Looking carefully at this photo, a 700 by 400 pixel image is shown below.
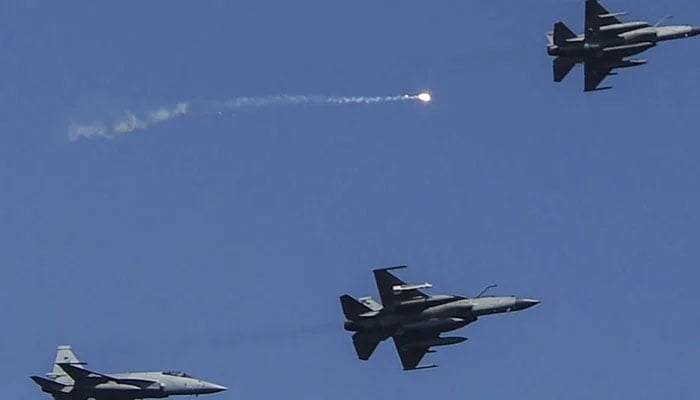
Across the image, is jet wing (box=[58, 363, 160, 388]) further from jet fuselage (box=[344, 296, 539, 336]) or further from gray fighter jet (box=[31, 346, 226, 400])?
jet fuselage (box=[344, 296, 539, 336])

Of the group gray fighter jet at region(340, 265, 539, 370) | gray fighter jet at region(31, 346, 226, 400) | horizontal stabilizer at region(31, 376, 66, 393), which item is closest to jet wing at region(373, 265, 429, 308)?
gray fighter jet at region(340, 265, 539, 370)

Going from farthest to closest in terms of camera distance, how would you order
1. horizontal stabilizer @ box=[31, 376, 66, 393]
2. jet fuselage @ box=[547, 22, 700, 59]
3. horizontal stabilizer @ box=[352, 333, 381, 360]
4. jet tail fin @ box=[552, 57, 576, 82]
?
horizontal stabilizer @ box=[31, 376, 66, 393] → horizontal stabilizer @ box=[352, 333, 381, 360] → jet tail fin @ box=[552, 57, 576, 82] → jet fuselage @ box=[547, 22, 700, 59]

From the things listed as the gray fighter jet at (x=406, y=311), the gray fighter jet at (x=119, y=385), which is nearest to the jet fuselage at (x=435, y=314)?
the gray fighter jet at (x=406, y=311)

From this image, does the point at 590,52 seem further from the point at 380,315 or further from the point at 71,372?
the point at 71,372

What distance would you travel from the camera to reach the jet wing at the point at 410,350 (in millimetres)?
101750

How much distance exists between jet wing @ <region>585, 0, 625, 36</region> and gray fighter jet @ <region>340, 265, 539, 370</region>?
1691 cm

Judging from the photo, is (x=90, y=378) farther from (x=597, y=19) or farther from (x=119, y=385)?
(x=597, y=19)

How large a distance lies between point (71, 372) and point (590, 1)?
131 ft

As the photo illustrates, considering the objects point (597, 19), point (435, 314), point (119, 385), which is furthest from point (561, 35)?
point (119, 385)

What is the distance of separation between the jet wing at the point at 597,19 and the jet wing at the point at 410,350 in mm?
21419

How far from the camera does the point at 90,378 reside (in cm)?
10219

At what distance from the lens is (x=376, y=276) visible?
325ft

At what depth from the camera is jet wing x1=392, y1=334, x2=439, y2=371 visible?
102 metres

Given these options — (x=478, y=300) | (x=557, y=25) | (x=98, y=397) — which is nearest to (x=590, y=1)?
(x=557, y=25)
